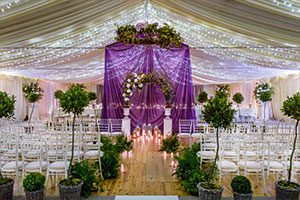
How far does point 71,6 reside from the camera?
14.3 ft

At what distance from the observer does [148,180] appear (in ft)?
15.8

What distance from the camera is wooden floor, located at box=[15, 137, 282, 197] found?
165 inches

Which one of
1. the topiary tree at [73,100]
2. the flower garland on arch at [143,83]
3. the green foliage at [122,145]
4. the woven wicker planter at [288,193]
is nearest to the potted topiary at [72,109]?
the topiary tree at [73,100]

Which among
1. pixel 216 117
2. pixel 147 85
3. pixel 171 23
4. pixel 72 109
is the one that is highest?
pixel 171 23

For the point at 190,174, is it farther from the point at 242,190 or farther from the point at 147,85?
the point at 147,85

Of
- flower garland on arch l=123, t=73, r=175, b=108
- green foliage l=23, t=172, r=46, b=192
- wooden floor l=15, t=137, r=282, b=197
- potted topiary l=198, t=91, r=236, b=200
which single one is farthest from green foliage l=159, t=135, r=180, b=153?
green foliage l=23, t=172, r=46, b=192

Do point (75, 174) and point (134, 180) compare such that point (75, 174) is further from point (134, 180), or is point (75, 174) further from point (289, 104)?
point (289, 104)

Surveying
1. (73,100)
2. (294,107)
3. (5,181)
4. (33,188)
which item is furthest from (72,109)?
(294,107)

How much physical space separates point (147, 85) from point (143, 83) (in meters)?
0.47

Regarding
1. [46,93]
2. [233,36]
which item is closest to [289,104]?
[233,36]

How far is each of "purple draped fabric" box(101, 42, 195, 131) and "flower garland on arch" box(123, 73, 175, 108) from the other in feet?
0.94

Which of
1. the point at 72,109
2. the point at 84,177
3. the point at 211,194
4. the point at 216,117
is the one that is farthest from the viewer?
the point at 84,177

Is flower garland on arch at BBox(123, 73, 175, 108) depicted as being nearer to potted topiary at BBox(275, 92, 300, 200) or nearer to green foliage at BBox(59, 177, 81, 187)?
green foliage at BBox(59, 177, 81, 187)

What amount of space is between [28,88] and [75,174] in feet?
27.5
